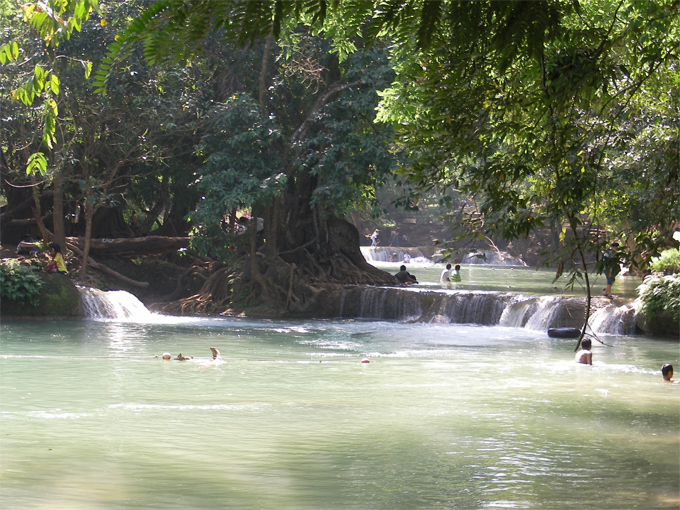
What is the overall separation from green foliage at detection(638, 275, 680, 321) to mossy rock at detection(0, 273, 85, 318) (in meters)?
13.8

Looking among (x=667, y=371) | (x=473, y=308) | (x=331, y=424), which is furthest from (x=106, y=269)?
(x=667, y=371)

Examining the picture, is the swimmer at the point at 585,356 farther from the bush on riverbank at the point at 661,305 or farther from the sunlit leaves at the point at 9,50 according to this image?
the sunlit leaves at the point at 9,50

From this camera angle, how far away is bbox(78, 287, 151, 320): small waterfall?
22.8 m

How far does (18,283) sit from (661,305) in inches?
598

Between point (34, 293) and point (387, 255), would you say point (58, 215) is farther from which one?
point (387, 255)

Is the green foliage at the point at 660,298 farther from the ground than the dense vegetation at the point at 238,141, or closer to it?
closer to it

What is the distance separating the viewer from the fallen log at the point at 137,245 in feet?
86.2

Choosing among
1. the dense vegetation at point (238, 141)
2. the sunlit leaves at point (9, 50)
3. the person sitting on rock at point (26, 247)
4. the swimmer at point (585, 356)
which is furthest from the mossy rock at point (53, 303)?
the sunlit leaves at point (9, 50)

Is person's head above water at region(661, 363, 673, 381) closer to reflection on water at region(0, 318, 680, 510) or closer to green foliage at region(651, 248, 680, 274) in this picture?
reflection on water at region(0, 318, 680, 510)

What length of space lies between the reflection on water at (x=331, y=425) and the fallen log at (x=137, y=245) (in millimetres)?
7217

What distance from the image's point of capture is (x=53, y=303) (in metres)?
22.2

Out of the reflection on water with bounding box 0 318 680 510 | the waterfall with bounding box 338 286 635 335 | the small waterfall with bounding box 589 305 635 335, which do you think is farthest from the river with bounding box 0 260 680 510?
the waterfall with bounding box 338 286 635 335

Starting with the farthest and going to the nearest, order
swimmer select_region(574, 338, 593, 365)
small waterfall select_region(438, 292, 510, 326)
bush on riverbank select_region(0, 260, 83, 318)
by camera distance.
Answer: small waterfall select_region(438, 292, 510, 326)
bush on riverbank select_region(0, 260, 83, 318)
swimmer select_region(574, 338, 593, 365)

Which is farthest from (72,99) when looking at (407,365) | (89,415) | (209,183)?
(89,415)
